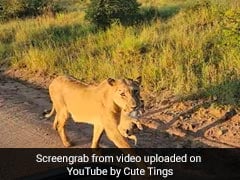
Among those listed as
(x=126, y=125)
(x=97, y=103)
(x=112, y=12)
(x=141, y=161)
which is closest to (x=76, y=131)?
(x=97, y=103)

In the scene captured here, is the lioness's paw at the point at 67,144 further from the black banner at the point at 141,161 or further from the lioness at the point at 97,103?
the black banner at the point at 141,161

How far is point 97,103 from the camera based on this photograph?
22.3 feet

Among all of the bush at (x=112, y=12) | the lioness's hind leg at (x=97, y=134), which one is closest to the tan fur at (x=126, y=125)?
the lioness's hind leg at (x=97, y=134)

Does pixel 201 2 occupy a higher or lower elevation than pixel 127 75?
higher

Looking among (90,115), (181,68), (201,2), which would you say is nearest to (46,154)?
(90,115)

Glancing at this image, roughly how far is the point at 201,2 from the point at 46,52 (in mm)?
4462

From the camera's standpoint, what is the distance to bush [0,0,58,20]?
2117 cm

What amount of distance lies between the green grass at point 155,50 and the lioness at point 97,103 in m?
2.35

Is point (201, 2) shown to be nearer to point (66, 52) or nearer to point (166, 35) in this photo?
point (166, 35)

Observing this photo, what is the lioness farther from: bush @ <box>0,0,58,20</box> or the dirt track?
bush @ <box>0,0,58,20</box>

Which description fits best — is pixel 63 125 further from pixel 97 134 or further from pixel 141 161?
pixel 141 161

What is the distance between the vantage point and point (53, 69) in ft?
39.7

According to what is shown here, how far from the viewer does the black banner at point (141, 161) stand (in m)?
6.35

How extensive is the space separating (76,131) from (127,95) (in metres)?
2.07
